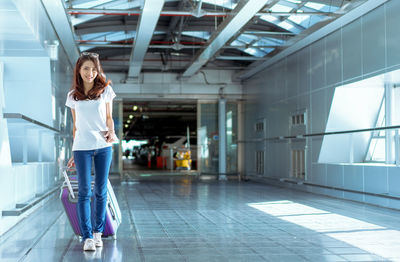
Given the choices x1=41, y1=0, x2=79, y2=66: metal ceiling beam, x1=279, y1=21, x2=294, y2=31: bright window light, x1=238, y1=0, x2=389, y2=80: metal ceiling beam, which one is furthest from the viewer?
x1=279, y1=21, x2=294, y2=31: bright window light

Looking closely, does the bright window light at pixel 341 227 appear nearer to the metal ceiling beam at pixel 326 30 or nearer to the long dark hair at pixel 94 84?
the long dark hair at pixel 94 84

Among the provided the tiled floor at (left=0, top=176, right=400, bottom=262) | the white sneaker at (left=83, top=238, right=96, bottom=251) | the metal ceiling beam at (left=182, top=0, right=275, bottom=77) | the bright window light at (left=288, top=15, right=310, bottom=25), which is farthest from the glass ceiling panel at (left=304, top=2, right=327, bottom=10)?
the white sneaker at (left=83, top=238, right=96, bottom=251)

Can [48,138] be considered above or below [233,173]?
above

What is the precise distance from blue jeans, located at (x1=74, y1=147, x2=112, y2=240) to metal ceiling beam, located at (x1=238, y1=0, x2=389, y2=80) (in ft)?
17.9

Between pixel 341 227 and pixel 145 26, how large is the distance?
5.28 m

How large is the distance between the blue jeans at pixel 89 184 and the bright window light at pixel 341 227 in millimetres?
2123

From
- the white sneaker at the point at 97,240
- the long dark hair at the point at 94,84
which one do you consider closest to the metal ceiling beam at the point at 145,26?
the long dark hair at the point at 94,84

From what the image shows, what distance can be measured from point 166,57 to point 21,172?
9.82 m

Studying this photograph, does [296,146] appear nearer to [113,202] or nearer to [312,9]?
[312,9]

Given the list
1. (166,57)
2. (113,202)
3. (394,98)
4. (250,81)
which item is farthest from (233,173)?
(113,202)

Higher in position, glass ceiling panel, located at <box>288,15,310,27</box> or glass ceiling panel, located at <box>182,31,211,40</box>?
glass ceiling panel, located at <box>182,31,211,40</box>

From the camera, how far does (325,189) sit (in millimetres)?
9867

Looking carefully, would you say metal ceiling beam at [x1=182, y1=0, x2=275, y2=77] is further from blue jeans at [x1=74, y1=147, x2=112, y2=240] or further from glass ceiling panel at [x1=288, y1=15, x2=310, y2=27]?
blue jeans at [x1=74, y1=147, x2=112, y2=240]

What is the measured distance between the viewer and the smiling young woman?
3.79 m
